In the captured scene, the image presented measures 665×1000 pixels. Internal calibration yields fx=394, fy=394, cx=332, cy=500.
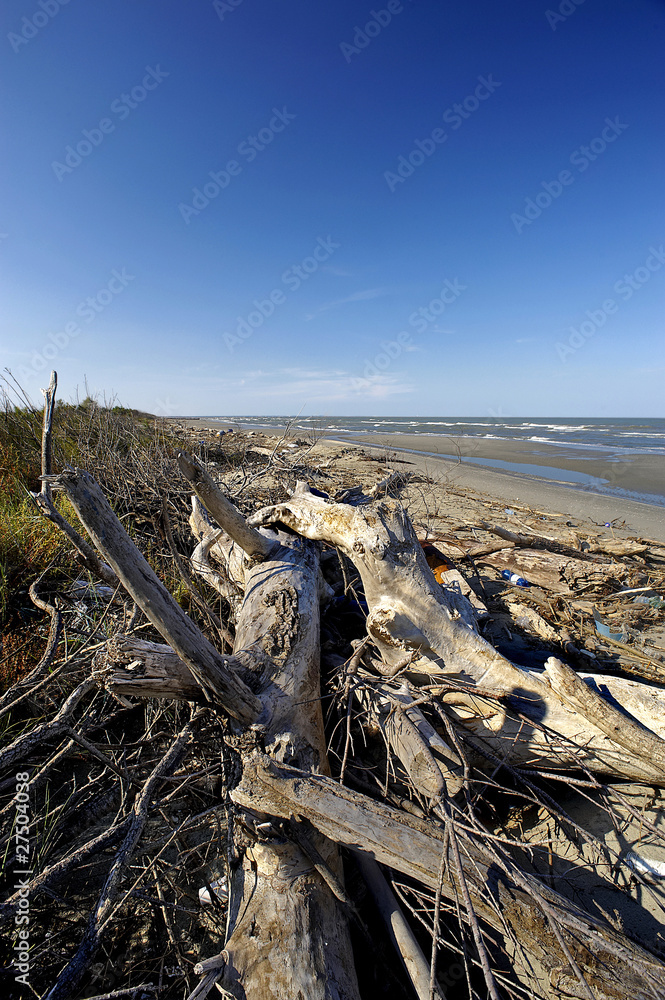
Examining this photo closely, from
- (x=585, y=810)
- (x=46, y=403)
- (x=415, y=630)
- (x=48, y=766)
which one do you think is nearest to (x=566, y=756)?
(x=585, y=810)

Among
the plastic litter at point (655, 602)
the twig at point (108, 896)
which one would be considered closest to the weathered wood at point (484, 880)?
the twig at point (108, 896)

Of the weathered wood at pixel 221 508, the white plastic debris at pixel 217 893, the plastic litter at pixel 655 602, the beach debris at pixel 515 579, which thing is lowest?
the white plastic debris at pixel 217 893

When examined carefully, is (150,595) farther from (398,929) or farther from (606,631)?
(606,631)

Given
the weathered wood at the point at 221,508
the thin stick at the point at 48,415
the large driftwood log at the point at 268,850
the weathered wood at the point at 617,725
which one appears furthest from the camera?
the weathered wood at the point at 221,508

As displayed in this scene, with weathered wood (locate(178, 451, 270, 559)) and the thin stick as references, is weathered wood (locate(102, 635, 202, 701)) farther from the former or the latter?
weathered wood (locate(178, 451, 270, 559))

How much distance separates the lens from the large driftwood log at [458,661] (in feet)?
6.19

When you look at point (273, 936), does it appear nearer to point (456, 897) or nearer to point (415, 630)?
point (456, 897)

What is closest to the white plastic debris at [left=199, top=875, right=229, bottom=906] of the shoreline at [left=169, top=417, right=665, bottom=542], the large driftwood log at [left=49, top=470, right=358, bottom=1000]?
the large driftwood log at [left=49, top=470, right=358, bottom=1000]

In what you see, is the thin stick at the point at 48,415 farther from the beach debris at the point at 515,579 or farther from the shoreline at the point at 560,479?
the shoreline at the point at 560,479

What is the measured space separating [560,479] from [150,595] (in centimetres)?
1186

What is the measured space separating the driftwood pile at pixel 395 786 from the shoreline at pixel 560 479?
3.45 m

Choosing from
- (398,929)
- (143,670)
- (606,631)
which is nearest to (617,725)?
(398,929)

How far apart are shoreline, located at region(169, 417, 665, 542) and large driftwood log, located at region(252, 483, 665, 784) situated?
129 inches

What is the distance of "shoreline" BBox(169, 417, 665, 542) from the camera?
7.09 meters
